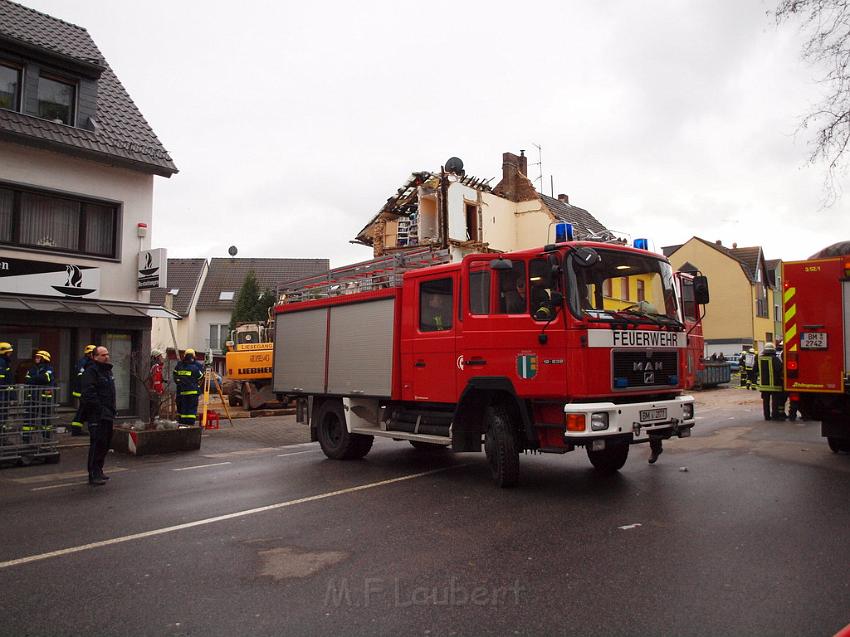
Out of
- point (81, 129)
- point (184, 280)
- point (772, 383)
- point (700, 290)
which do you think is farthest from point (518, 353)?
point (184, 280)

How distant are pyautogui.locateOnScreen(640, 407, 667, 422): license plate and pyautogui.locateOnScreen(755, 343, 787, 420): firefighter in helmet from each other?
943cm

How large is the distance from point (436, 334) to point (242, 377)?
43.7 feet

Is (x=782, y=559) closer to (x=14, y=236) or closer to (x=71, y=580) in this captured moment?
(x=71, y=580)

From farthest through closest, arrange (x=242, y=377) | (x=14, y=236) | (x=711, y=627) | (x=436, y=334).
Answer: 1. (x=242, y=377)
2. (x=14, y=236)
3. (x=436, y=334)
4. (x=711, y=627)

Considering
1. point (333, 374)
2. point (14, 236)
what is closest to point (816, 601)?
point (333, 374)

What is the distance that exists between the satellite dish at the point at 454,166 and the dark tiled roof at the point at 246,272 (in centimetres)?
1894

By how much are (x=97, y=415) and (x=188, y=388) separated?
550 centimetres

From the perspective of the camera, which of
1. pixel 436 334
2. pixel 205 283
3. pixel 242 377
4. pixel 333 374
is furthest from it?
pixel 205 283

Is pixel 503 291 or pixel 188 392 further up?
pixel 503 291

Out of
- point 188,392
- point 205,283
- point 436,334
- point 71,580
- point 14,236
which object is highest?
point 205,283

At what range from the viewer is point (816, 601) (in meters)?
3.96

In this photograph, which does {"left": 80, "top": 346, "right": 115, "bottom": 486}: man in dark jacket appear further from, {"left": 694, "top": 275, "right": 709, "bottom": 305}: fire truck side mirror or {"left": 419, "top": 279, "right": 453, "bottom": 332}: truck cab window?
{"left": 694, "top": 275, "right": 709, "bottom": 305}: fire truck side mirror

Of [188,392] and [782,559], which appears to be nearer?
[782,559]

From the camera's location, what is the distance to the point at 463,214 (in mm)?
28672
